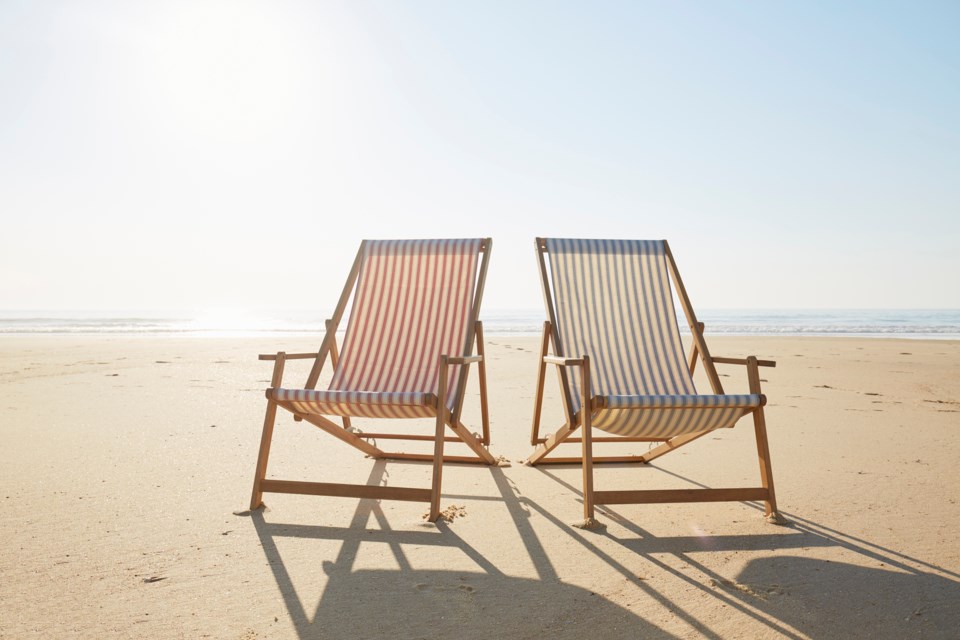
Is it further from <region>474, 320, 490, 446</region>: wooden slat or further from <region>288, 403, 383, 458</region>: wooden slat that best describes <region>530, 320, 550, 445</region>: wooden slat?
<region>288, 403, 383, 458</region>: wooden slat

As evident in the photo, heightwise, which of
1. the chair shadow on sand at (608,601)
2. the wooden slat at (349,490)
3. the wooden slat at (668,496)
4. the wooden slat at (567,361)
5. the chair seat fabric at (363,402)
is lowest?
the chair shadow on sand at (608,601)

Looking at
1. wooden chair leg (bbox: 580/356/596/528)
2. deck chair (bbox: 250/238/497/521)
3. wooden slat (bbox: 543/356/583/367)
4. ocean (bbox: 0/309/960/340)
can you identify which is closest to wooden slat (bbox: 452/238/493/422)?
deck chair (bbox: 250/238/497/521)

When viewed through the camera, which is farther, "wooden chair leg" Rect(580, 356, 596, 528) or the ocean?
the ocean

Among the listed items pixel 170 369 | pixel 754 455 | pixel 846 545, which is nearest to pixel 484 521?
pixel 846 545

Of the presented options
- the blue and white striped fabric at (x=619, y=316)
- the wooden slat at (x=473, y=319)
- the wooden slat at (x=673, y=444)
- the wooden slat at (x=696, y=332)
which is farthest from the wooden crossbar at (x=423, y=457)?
the wooden slat at (x=696, y=332)

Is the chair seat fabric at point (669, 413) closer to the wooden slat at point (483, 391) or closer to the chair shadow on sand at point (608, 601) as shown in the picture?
the chair shadow on sand at point (608, 601)

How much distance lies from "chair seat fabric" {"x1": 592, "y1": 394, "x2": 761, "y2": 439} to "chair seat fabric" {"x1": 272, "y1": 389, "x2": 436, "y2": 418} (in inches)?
29.6

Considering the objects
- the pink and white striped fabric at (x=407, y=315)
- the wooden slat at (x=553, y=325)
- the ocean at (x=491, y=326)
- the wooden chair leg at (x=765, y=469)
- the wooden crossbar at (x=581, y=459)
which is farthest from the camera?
the ocean at (x=491, y=326)

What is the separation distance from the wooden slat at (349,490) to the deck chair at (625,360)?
0.72 metres

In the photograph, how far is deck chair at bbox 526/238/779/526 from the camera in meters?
2.81

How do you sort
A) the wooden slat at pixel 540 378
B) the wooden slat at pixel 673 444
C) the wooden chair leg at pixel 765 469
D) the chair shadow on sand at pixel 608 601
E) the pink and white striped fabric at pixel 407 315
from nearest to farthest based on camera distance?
the chair shadow on sand at pixel 608 601 → the wooden chair leg at pixel 765 469 → the wooden slat at pixel 673 444 → the wooden slat at pixel 540 378 → the pink and white striped fabric at pixel 407 315

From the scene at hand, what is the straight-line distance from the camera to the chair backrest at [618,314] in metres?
3.57

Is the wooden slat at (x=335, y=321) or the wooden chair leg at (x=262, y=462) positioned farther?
the wooden slat at (x=335, y=321)

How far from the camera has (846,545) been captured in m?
2.53
